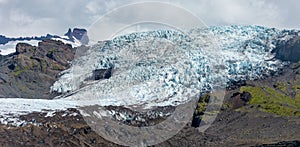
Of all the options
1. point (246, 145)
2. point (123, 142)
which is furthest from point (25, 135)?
point (246, 145)

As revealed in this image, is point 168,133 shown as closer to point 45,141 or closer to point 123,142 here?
point 123,142

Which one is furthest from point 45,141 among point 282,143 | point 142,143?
point 282,143

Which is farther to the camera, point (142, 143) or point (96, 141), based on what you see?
point (96, 141)

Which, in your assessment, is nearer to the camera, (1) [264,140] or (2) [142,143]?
(2) [142,143]

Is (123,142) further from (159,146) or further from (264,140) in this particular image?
(264,140)

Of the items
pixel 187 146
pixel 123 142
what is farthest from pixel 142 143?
pixel 187 146

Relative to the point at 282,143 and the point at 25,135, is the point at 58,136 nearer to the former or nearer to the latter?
the point at 25,135

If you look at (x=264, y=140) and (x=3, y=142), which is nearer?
(x=3, y=142)
